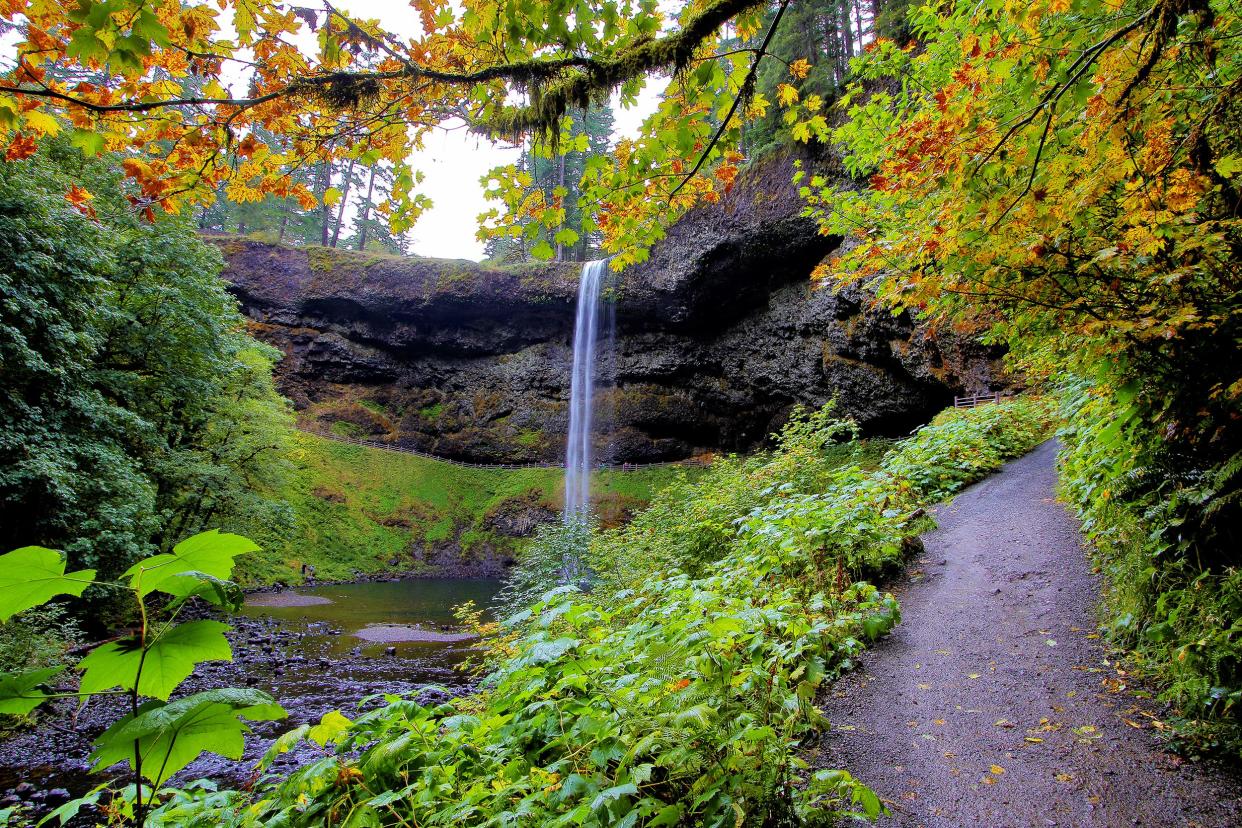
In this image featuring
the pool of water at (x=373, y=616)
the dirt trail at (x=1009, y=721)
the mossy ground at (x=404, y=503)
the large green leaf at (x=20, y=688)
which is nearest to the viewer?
the large green leaf at (x=20, y=688)

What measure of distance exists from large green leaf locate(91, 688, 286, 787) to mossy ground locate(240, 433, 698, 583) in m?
22.4

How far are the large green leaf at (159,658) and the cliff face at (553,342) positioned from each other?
21189mm

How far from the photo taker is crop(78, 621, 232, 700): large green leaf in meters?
1.24

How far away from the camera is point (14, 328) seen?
862 centimetres

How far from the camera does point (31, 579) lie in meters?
1.15

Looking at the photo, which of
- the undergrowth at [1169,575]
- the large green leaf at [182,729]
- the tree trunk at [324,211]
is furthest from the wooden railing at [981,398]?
the tree trunk at [324,211]

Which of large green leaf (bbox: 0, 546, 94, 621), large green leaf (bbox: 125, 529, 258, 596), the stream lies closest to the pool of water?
the stream

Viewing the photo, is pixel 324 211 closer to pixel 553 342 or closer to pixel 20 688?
pixel 553 342

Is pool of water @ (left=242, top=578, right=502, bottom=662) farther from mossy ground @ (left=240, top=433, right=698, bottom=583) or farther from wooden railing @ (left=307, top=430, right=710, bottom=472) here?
wooden railing @ (left=307, top=430, right=710, bottom=472)

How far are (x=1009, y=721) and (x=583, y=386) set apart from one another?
27.4m

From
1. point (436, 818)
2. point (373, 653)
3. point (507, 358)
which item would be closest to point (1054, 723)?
point (436, 818)

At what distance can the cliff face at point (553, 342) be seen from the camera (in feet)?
72.7

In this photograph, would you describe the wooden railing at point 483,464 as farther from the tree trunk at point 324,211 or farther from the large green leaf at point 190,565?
the large green leaf at point 190,565

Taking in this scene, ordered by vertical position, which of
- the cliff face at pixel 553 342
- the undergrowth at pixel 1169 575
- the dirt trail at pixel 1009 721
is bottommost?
the dirt trail at pixel 1009 721
